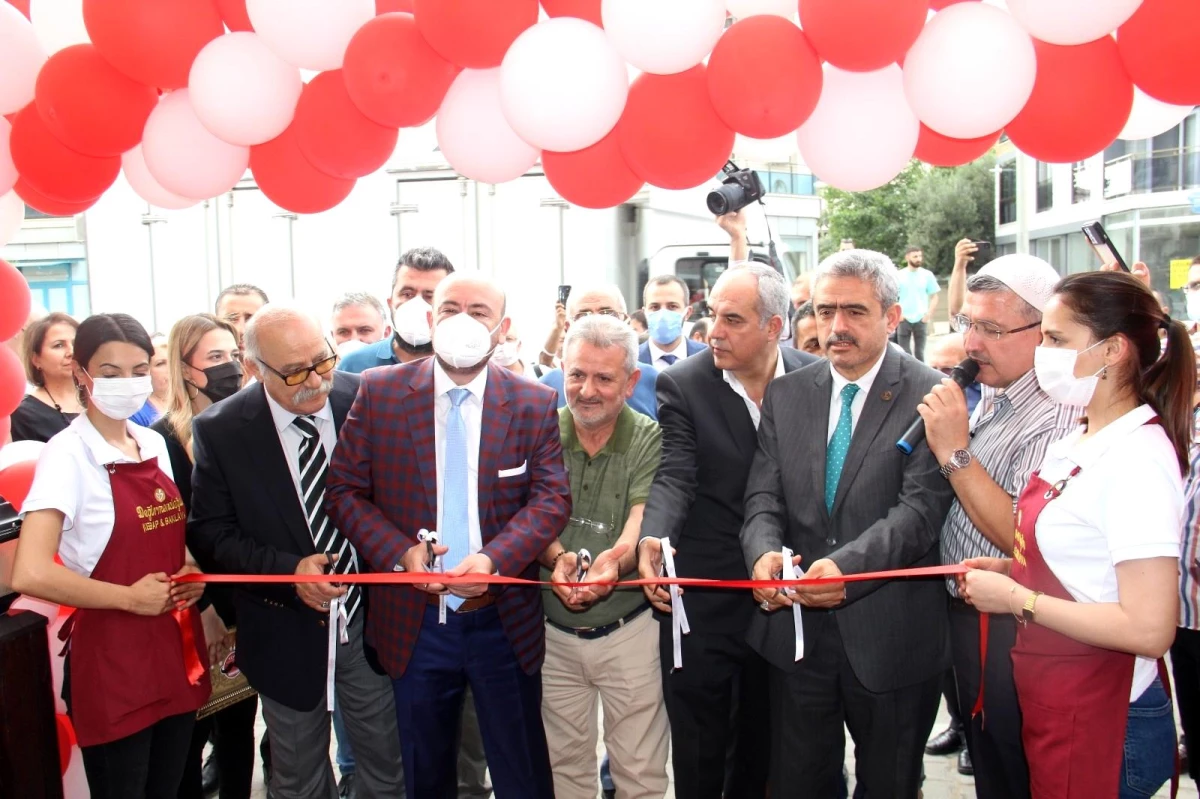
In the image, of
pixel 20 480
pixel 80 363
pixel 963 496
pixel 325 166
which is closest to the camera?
pixel 963 496

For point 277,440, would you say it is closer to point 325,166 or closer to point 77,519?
point 77,519

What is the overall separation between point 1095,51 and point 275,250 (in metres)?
6.62

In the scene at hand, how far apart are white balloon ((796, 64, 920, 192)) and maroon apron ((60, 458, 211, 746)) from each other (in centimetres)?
277

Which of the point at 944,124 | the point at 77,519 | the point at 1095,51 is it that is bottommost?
the point at 77,519

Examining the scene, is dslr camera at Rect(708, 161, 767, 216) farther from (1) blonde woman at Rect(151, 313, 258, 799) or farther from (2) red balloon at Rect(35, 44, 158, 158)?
(2) red balloon at Rect(35, 44, 158, 158)

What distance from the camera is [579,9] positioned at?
11.3 ft

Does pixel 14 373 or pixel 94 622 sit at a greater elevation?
pixel 14 373

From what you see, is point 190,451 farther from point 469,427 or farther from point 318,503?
point 469,427

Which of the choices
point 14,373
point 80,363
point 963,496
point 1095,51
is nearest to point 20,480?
point 80,363

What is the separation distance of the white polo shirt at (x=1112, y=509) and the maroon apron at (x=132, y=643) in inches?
107

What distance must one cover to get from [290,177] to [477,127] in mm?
925

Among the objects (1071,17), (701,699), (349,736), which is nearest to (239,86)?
A: (349,736)

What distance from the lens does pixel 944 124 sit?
128 inches

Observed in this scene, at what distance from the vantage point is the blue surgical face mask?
5.87 metres
